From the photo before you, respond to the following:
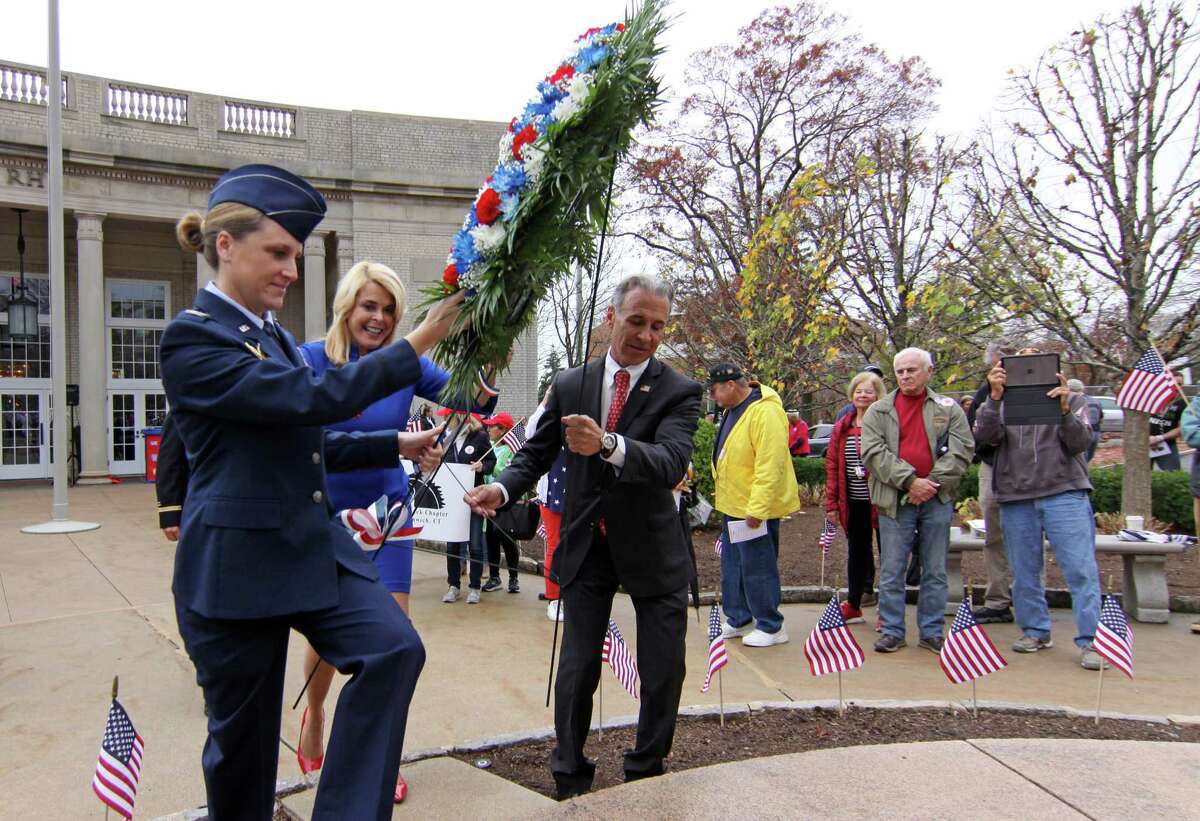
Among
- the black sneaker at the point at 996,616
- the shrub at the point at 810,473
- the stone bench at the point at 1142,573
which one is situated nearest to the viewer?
the stone bench at the point at 1142,573

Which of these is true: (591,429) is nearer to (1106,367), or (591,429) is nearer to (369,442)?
(369,442)

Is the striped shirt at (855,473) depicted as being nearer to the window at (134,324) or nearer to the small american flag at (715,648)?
the small american flag at (715,648)

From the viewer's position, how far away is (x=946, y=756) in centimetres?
341

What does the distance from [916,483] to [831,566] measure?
12.0 feet

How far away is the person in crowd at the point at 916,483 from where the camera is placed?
6.17 metres

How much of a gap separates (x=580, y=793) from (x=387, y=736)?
51.3 inches

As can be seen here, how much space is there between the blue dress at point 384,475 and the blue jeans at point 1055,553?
178 inches

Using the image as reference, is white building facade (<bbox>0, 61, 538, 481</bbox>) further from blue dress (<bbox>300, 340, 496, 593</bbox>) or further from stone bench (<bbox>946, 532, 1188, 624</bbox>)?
blue dress (<bbox>300, 340, 496, 593</bbox>)

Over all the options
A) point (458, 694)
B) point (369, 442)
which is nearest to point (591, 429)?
point (369, 442)

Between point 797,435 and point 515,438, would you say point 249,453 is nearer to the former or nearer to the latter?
point 515,438

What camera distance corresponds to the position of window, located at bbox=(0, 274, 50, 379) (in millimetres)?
20906

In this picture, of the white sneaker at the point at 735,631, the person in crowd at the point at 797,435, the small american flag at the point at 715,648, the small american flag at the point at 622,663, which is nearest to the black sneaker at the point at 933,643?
the white sneaker at the point at 735,631

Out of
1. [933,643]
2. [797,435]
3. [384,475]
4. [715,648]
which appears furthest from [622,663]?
[797,435]

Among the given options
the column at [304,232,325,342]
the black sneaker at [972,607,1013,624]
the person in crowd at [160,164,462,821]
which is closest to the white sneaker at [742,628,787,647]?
the black sneaker at [972,607,1013,624]
